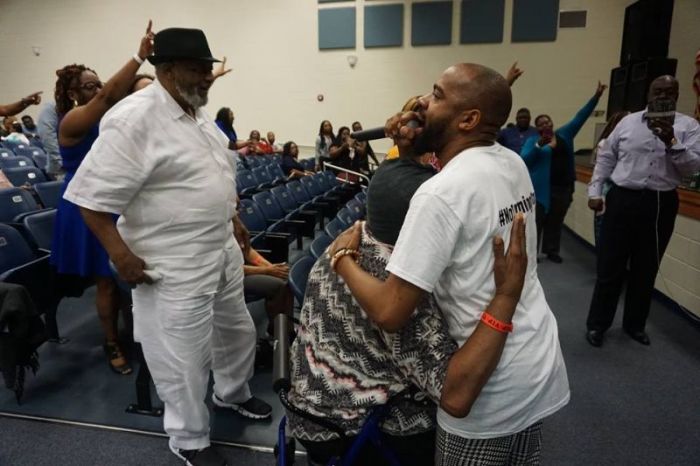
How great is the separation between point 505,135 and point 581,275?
3068mm

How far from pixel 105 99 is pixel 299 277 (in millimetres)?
1070

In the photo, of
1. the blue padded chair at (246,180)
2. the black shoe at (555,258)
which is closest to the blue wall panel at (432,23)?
the blue padded chair at (246,180)

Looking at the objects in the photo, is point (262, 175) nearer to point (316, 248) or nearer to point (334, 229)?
point (334, 229)

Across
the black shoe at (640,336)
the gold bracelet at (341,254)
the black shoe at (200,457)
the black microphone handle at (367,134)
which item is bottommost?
the black shoe at (640,336)

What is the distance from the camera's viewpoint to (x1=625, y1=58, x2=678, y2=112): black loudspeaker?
6.25 m

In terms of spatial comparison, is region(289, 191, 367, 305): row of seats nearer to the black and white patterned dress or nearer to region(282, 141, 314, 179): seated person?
the black and white patterned dress

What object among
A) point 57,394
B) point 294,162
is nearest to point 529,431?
point 57,394

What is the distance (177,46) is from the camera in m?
1.46

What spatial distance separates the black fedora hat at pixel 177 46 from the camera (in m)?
1.45

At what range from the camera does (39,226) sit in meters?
2.84

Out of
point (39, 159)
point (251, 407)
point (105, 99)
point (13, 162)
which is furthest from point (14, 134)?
point (251, 407)

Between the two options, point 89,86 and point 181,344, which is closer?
point 181,344

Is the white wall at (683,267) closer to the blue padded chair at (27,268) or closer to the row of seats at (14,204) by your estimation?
the blue padded chair at (27,268)

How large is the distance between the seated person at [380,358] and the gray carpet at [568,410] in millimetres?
1028
